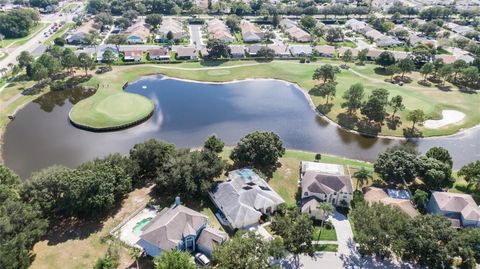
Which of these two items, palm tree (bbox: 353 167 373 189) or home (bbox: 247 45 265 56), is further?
home (bbox: 247 45 265 56)

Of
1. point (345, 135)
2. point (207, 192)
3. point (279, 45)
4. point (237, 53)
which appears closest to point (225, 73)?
point (237, 53)

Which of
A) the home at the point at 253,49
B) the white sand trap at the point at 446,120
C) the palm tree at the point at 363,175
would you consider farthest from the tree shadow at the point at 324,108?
the home at the point at 253,49

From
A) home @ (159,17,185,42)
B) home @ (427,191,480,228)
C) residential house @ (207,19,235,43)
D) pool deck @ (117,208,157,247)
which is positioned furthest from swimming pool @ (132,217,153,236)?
home @ (159,17,185,42)

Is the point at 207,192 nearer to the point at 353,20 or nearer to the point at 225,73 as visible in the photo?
the point at 225,73

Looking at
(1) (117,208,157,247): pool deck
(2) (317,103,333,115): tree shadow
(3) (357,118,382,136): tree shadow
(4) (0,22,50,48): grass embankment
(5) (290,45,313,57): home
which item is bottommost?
(1) (117,208,157,247): pool deck

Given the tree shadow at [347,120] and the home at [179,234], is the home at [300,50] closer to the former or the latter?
the tree shadow at [347,120]

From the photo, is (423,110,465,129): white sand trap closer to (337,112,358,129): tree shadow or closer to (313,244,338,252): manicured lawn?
(337,112,358,129): tree shadow

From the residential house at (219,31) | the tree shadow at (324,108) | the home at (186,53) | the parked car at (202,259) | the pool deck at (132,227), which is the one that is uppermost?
the residential house at (219,31)
